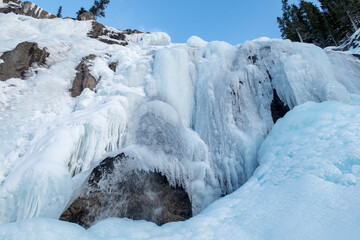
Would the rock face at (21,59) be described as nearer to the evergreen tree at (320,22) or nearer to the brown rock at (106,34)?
the brown rock at (106,34)

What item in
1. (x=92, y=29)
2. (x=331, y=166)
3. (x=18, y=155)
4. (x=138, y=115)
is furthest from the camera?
(x=92, y=29)

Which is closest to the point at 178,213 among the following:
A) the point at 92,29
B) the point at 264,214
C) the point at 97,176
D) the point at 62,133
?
the point at 97,176

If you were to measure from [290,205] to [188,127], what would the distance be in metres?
4.12

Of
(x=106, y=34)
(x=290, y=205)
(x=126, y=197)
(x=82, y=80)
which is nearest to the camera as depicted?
(x=290, y=205)

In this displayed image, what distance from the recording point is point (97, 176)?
445 centimetres

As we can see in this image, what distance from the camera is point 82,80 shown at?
758cm

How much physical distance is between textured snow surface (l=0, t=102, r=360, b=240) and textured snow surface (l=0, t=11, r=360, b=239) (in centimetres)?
2

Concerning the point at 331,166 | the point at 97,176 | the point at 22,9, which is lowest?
the point at 331,166

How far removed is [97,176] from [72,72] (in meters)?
5.13

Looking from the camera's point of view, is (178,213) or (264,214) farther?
(178,213)

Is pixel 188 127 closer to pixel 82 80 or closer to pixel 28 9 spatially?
pixel 82 80

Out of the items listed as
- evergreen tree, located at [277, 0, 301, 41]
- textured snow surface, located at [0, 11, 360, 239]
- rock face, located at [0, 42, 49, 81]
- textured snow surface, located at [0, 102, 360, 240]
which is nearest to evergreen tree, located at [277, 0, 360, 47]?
evergreen tree, located at [277, 0, 301, 41]

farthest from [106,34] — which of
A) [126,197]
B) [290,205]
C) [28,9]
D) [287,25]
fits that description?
[287,25]

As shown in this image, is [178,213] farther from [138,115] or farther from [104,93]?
[104,93]
